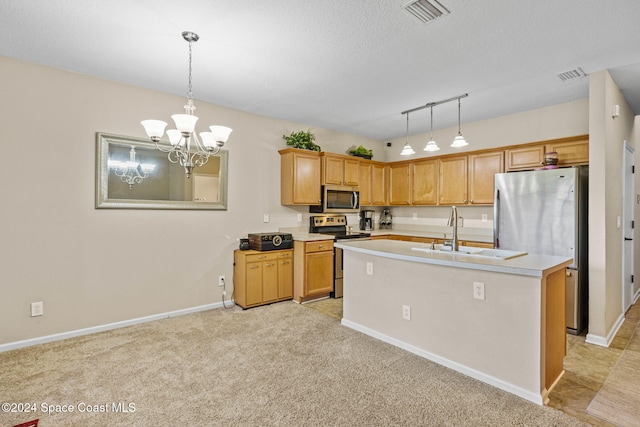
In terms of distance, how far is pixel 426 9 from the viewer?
7.20 feet

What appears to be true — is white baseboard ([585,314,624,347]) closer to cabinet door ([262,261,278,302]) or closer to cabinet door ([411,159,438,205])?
cabinet door ([411,159,438,205])

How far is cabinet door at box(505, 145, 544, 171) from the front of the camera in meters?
4.12

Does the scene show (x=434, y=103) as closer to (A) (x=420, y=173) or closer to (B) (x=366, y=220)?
(A) (x=420, y=173)

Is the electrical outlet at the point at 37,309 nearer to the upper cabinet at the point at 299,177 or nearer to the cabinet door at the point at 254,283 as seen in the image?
the cabinet door at the point at 254,283

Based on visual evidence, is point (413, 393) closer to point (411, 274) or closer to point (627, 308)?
point (411, 274)

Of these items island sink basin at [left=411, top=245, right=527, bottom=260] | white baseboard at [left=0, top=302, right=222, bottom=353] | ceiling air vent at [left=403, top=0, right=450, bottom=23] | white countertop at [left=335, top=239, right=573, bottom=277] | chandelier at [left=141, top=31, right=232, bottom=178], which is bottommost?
white baseboard at [left=0, top=302, right=222, bottom=353]

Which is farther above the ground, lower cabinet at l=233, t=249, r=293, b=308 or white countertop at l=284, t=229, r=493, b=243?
white countertop at l=284, t=229, r=493, b=243

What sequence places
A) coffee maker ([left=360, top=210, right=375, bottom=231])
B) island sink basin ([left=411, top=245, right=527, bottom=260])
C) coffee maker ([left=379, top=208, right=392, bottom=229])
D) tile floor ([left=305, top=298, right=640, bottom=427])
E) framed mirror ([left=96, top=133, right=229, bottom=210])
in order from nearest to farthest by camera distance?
tile floor ([left=305, top=298, right=640, bottom=427]) < island sink basin ([left=411, top=245, right=527, bottom=260]) < framed mirror ([left=96, top=133, right=229, bottom=210]) < coffee maker ([left=360, top=210, right=375, bottom=231]) < coffee maker ([left=379, top=208, right=392, bottom=229])

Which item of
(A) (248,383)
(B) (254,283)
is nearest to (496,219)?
(B) (254,283)

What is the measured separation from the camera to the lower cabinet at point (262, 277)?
4.14 meters

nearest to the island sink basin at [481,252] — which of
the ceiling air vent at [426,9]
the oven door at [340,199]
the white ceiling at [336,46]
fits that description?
the white ceiling at [336,46]

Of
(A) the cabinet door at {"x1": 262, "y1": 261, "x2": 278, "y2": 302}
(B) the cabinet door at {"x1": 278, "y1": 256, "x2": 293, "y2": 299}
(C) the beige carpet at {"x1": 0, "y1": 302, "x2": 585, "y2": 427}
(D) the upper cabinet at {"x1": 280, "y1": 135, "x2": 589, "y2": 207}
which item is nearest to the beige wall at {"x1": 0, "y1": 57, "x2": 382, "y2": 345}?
(C) the beige carpet at {"x1": 0, "y1": 302, "x2": 585, "y2": 427}

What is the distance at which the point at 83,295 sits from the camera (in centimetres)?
331

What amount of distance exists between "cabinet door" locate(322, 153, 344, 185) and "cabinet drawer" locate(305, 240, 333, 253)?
1004 millimetres
